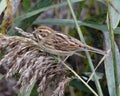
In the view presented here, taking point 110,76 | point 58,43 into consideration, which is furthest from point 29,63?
point 110,76

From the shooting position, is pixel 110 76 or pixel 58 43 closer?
pixel 58 43

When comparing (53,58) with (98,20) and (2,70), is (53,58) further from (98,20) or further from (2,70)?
(2,70)

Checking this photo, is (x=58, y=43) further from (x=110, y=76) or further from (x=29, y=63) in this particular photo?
(x=110, y=76)

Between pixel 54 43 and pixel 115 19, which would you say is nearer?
pixel 54 43

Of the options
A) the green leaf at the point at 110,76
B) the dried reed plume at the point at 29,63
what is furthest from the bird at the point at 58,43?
the green leaf at the point at 110,76

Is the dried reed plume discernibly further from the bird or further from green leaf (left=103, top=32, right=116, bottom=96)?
green leaf (left=103, top=32, right=116, bottom=96)

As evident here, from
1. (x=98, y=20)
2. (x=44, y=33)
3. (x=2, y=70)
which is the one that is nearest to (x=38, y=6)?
(x=98, y=20)
